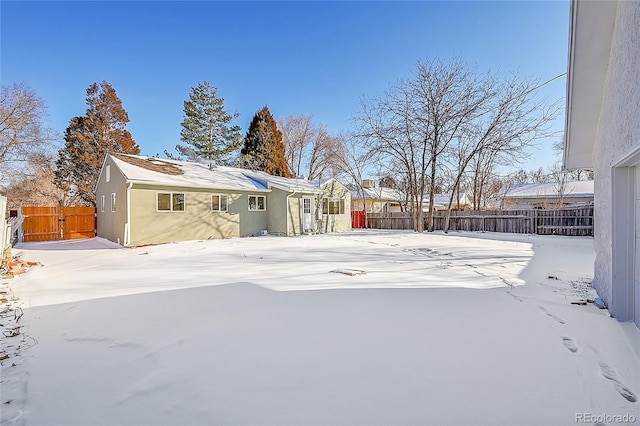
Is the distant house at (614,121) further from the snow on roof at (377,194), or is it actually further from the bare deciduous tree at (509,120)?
the snow on roof at (377,194)

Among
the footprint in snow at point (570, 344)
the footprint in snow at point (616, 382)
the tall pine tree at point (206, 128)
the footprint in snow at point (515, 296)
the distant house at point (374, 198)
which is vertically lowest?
the footprint in snow at point (616, 382)

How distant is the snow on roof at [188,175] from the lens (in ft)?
38.8

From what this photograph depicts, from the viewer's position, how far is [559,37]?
8.57m

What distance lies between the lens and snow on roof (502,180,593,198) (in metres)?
25.6

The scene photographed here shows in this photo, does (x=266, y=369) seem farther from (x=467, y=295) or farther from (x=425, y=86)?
(x=425, y=86)

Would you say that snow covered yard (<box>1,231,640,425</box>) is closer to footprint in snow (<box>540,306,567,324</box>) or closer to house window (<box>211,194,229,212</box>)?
footprint in snow (<box>540,306,567,324</box>)

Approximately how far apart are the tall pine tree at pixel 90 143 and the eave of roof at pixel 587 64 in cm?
2314

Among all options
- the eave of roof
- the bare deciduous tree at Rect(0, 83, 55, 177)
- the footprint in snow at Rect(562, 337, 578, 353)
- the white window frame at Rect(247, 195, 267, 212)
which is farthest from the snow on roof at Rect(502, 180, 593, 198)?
the bare deciduous tree at Rect(0, 83, 55, 177)

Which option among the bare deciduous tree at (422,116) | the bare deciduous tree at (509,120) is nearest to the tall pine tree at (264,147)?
the bare deciduous tree at (422,116)

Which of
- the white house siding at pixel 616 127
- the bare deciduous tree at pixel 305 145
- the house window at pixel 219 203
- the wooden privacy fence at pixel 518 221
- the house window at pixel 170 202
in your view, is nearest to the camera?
the white house siding at pixel 616 127

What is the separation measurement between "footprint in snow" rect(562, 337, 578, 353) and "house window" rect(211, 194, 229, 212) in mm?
12872

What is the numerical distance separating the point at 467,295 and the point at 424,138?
529 inches

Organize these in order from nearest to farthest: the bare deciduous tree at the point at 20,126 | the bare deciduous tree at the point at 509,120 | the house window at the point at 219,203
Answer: the house window at the point at 219,203
the bare deciduous tree at the point at 509,120
the bare deciduous tree at the point at 20,126

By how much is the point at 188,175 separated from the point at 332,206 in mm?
8122
